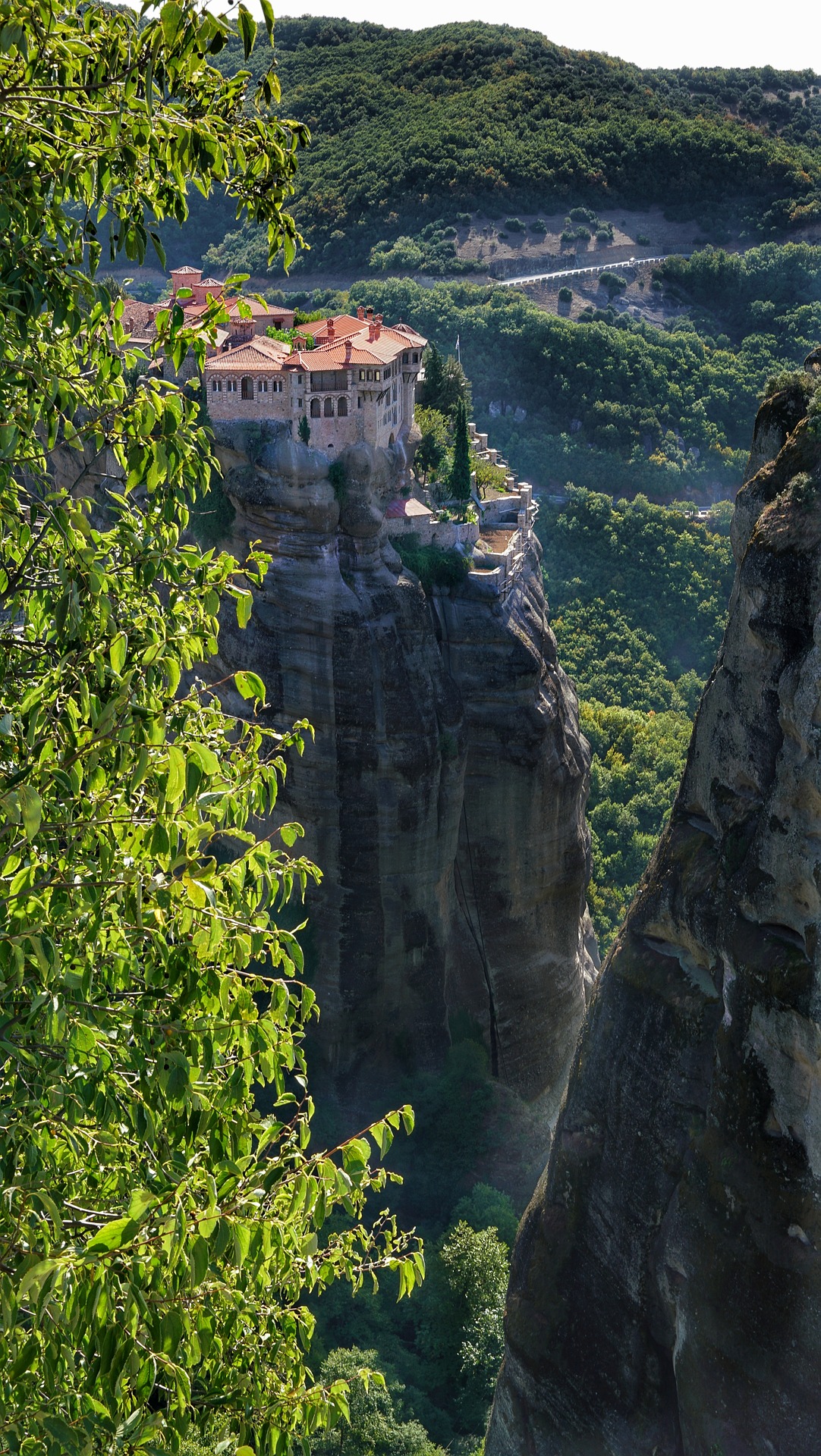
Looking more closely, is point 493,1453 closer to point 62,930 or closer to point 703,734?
point 703,734

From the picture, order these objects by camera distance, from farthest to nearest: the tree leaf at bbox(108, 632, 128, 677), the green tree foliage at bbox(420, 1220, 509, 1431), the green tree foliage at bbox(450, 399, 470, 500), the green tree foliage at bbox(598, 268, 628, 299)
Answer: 1. the green tree foliage at bbox(598, 268, 628, 299)
2. the green tree foliage at bbox(450, 399, 470, 500)
3. the green tree foliage at bbox(420, 1220, 509, 1431)
4. the tree leaf at bbox(108, 632, 128, 677)

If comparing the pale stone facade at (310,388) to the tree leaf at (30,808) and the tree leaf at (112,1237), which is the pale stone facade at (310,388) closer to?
the tree leaf at (30,808)

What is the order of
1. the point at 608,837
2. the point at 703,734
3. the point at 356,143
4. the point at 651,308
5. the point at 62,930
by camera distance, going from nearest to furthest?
the point at 62,930 < the point at 703,734 < the point at 608,837 < the point at 651,308 < the point at 356,143

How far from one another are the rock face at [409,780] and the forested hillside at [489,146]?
43.2m

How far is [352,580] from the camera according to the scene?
1188 inches

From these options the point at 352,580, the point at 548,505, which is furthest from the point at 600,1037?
the point at 548,505

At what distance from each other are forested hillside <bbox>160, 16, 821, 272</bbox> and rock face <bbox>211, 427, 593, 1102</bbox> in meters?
43.2

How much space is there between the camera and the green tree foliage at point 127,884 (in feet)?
18.9

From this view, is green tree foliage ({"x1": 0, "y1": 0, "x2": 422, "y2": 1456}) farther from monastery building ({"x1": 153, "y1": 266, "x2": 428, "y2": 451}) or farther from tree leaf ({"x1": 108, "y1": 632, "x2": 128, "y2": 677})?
monastery building ({"x1": 153, "y1": 266, "x2": 428, "y2": 451})

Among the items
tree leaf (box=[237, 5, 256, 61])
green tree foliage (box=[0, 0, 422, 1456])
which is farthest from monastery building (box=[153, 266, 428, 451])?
tree leaf (box=[237, 5, 256, 61])

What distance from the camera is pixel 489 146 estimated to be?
251ft

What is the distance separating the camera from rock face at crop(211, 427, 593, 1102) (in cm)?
2977

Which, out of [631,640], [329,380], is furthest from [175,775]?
[631,640]

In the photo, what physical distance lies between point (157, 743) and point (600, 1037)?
1178 cm
